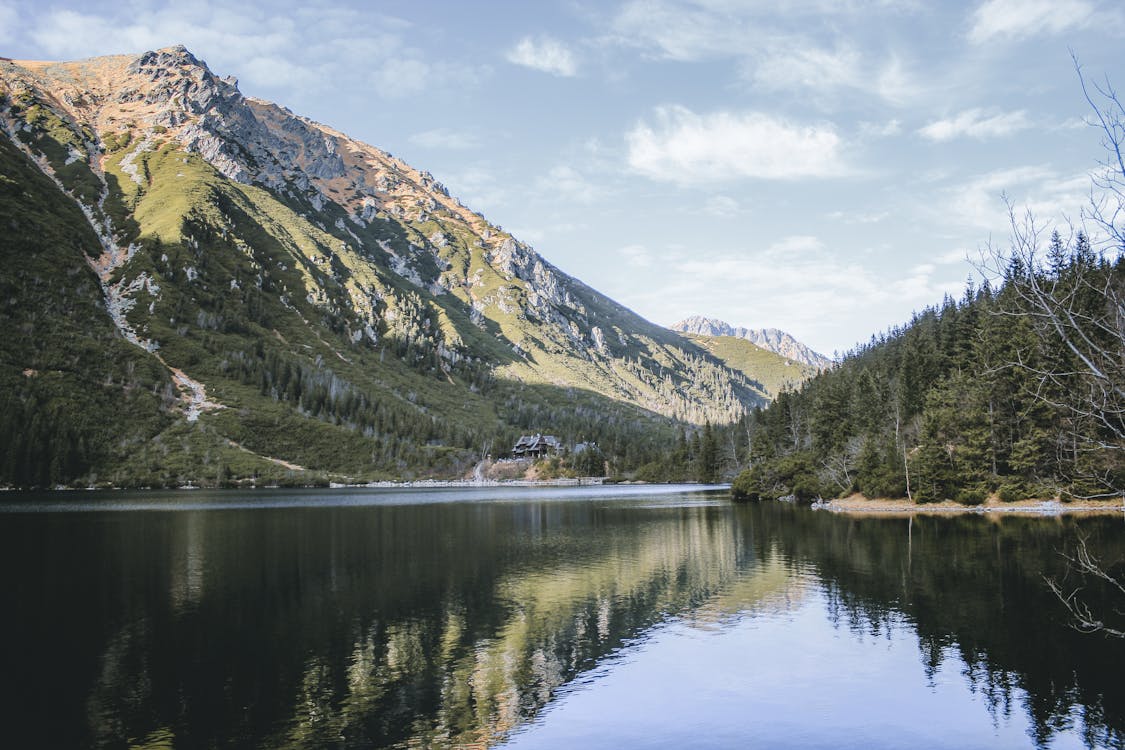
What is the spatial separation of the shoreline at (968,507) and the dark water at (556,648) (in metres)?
21.7

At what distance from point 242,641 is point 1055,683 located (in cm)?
3251

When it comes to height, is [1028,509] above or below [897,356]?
below

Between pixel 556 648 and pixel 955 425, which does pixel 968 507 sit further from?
pixel 556 648

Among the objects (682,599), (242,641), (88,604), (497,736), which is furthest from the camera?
(682,599)

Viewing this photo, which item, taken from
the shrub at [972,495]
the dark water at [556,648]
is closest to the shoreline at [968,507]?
the shrub at [972,495]

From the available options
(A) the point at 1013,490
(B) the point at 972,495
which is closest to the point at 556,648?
(B) the point at 972,495

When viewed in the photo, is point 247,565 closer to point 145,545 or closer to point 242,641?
point 145,545

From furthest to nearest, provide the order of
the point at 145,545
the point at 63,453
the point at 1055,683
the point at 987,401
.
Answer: the point at 63,453 < the point at 987,401 < the point at 145,545 < the point at 1055,683

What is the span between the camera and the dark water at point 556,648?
70.6ft

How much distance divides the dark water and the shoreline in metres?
21.7

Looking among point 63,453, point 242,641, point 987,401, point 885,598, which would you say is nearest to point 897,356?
point 987,401

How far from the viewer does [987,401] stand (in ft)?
287

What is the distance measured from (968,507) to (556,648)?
75.7 m

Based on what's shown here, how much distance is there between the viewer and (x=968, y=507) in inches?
3393
